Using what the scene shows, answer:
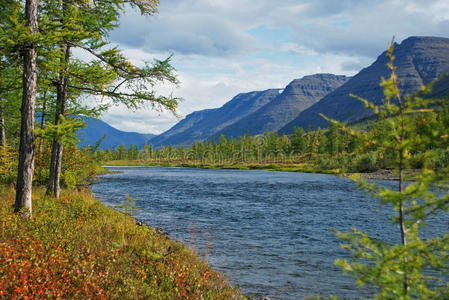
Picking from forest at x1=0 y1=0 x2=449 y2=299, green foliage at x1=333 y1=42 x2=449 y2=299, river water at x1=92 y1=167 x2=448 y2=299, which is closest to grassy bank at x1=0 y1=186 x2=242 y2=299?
forest at x1=0 y1=0 x2=449 y2=299

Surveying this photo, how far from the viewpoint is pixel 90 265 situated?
681 centimetres

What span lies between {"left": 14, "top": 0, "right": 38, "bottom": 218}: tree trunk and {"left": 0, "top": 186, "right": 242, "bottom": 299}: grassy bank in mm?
860

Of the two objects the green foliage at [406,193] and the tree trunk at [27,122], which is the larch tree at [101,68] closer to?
the tree trunk at [27,122]

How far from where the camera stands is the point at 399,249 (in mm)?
3227

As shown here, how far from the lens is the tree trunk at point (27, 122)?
1036cm

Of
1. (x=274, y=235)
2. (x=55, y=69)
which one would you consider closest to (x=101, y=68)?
(x=55, y=69)

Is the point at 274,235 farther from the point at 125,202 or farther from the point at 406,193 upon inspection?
the point at 406,193

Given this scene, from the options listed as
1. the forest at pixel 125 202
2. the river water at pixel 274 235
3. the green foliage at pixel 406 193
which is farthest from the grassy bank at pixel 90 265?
the green foliage at pixel 406 193

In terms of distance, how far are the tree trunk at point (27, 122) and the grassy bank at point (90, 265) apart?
860 mm

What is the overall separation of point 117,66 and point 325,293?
11900 mm

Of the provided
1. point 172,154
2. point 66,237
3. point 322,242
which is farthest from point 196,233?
point 172,154

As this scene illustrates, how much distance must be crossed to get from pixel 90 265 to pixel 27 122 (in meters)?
6.23

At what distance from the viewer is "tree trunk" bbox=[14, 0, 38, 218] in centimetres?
1036

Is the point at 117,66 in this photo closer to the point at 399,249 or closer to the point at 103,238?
the point at 103,238
